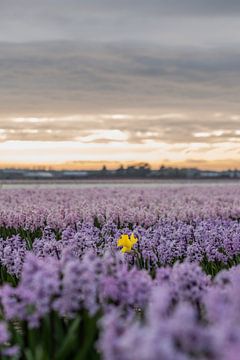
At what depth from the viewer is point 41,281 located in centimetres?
329

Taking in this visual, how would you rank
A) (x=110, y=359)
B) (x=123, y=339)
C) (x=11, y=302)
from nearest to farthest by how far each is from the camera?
1. (x=123, y=339)
2. (x=110, y=359)
3. (x=11, y=302)

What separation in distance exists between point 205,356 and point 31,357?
1.65 meters

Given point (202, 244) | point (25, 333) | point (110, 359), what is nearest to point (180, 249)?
point (202, 244)

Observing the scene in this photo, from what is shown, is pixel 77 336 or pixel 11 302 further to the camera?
pixel 77 336

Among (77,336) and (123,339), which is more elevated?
(123,339)

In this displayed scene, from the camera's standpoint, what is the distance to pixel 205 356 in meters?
2.29

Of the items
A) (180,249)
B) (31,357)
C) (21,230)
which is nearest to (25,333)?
(31,357)

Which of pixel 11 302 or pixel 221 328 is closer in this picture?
pixel 221 328

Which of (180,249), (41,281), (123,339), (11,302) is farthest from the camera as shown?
(180,249)

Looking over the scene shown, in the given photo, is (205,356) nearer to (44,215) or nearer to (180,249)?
(180,249)

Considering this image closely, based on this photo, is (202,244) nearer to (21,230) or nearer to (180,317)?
(21,230)

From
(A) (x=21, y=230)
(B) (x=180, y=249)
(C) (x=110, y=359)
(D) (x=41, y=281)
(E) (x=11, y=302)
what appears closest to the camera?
(C) (x=110, y=359)

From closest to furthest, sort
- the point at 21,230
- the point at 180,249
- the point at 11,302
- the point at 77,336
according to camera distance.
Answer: the point at 11,302
the point at 77,336
the point at 180,249
the point at 21,230

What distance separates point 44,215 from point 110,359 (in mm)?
12876
